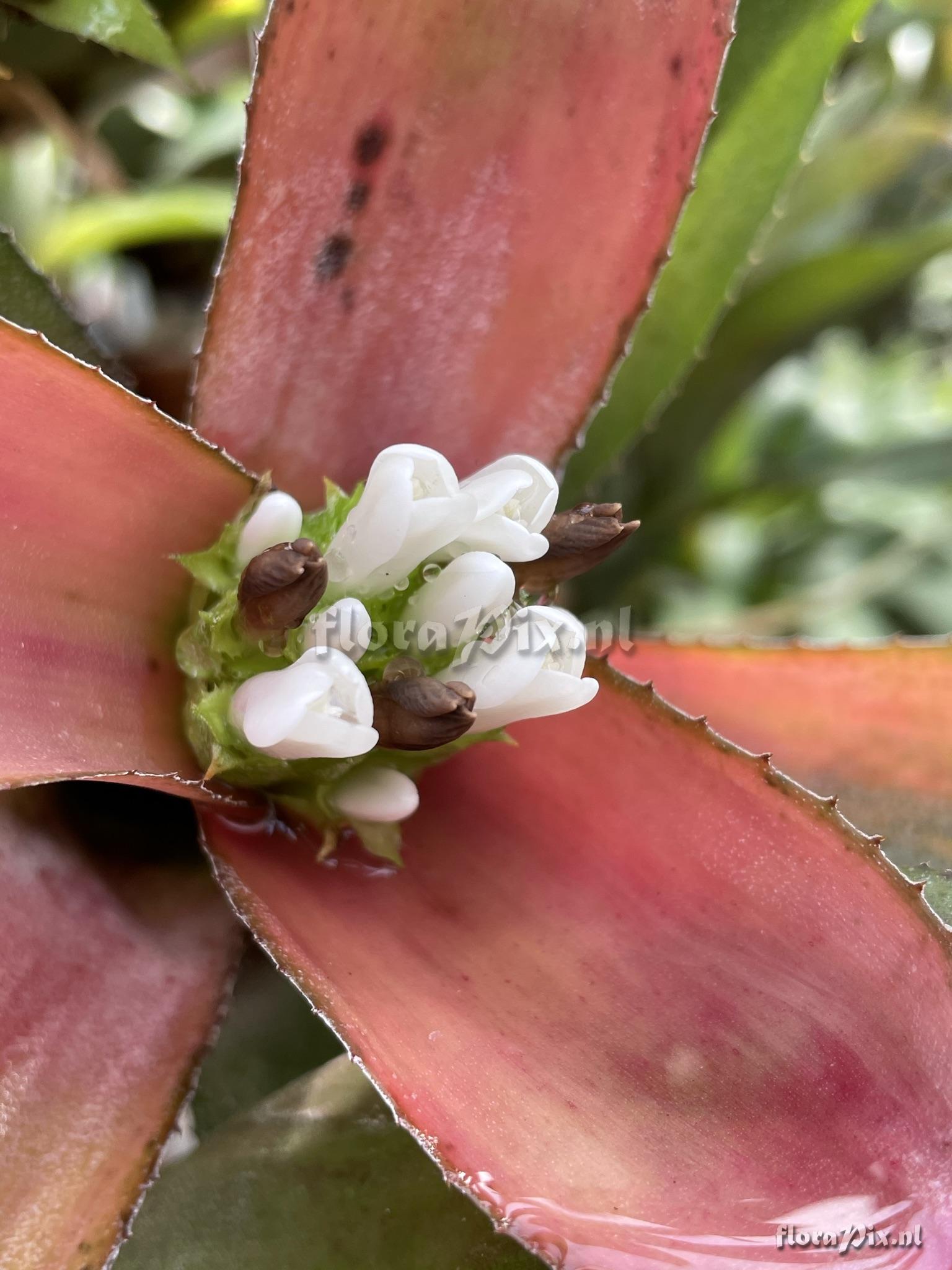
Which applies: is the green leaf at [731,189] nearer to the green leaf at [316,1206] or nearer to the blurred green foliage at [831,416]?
the blurred green foliage at [831,416]

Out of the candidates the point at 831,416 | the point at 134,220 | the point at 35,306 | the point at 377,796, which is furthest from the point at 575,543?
the point at 831,416

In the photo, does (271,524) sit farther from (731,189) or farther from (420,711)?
(731,189)

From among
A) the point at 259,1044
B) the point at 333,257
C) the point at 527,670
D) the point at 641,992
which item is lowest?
the point at 259,1044

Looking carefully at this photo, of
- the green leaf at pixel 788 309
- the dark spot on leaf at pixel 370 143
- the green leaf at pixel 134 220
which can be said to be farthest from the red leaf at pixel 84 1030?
the green leaf at pixel 788 309

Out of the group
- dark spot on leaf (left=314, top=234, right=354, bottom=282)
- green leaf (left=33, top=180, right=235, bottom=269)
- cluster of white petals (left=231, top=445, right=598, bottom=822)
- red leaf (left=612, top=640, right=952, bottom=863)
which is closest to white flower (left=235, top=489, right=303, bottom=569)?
cluster of white petals (left=231, top=445, right=598, bottom=822)

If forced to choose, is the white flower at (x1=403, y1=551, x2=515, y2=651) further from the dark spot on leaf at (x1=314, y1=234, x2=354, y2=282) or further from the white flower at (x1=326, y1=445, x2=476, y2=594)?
the dark spot on leaf at (x1=314, y1=234, x2=354, y2=282)

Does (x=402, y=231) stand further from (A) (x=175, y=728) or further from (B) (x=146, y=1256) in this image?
(B) (x=146, y=1256)
